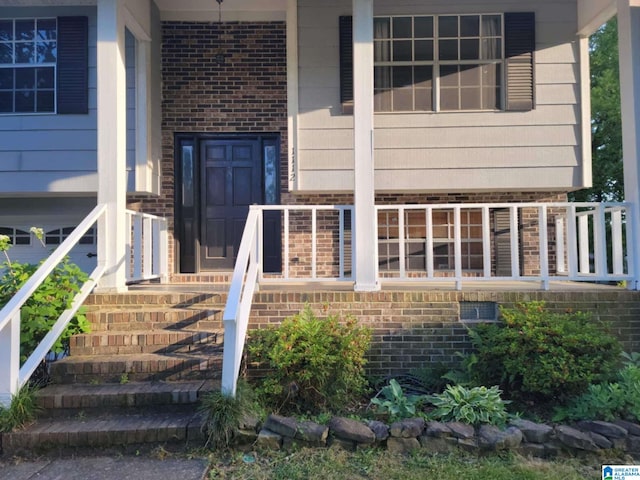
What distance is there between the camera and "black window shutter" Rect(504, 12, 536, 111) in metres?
5.98

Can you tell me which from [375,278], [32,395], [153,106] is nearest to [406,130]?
[375,278]

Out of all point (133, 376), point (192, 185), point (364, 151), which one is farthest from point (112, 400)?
point (192, 185)

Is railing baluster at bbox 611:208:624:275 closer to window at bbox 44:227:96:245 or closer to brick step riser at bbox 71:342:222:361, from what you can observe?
brick step riser at bbox 71:342:222:361

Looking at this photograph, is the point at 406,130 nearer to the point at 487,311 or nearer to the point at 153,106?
the point at 487,311

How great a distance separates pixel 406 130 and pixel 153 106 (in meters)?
3.32

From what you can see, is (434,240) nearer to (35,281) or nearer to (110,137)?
(110,137)

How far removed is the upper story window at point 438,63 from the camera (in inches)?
239

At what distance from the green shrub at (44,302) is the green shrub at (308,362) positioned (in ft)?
5.19

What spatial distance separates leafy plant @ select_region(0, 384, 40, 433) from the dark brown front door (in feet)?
11.2

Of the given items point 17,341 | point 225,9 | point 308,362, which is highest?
point 225,9

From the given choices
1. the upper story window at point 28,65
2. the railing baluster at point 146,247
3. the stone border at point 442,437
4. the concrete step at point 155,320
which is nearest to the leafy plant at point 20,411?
the concrete step at point 155,320

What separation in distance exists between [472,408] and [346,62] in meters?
4.37

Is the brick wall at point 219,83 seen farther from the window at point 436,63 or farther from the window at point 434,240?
the window at point 434,240

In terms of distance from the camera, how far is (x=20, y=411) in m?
3.29
